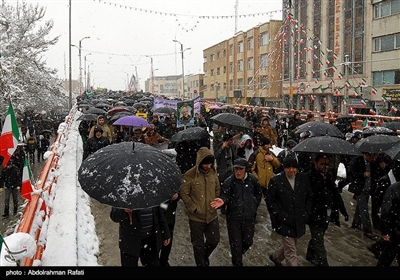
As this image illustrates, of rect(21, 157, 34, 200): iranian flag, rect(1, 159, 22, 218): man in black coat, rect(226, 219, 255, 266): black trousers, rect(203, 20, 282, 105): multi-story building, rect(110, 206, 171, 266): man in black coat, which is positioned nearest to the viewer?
rect(110, 206, 171, 266): man in black coat

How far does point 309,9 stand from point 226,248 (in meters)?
35.1

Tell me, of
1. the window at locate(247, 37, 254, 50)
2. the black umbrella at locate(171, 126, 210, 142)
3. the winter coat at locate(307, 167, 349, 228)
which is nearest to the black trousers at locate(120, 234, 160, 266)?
the winter coat at locate(307, 167, 349, 228)

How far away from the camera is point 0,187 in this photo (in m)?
11.6

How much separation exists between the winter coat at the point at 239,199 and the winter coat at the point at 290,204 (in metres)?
0.25

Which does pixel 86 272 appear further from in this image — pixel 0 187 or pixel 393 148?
pixel 0 187

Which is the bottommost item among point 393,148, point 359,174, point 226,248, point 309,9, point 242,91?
point 226,248

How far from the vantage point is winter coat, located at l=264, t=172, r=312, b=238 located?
4.86 meters

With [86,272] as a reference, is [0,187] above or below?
below

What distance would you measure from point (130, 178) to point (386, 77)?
29701 mm

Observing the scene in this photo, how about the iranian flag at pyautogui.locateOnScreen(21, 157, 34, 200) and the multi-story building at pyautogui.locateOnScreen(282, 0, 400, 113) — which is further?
the multi-story building at pyautogui.locateOnScreen(282, 0, 400, 113)

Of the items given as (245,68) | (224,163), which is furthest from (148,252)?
(245,68)

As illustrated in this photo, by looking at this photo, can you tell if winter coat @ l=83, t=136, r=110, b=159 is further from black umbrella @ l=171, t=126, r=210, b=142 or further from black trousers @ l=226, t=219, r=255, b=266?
black trousers @ l=226, t=219, r=255, b=266

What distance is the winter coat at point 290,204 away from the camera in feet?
16.0

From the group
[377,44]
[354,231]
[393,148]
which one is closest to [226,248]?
[354,231]
